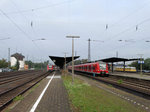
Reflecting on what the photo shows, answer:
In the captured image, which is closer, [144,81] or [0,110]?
[0,110]

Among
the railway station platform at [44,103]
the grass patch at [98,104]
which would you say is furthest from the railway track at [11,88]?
the grass patch at [98,104]

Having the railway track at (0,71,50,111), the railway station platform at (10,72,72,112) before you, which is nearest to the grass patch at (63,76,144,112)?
the railway station platform at (10,72,72,112)

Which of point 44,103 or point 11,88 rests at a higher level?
point 44,103

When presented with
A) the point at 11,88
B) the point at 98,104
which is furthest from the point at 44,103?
the point at 11,88

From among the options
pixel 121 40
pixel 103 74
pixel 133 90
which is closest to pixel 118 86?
pixel 133 90

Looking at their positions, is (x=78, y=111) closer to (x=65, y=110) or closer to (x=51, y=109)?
(x=65, y=110)

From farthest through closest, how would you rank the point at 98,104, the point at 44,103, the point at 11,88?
the point at 11,88
the point at 44,103
the point at 98,104

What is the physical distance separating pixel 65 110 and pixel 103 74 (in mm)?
21867

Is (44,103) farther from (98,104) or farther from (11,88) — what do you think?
(11,88)

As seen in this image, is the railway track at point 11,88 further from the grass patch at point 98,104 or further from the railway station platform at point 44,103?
the grass patch at point 98,104

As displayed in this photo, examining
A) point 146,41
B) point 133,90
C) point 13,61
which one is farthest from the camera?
point 13,61

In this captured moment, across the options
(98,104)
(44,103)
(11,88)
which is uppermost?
(98,104)

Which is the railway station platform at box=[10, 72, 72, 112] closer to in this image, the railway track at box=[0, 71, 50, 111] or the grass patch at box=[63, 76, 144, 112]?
the grass patch at box=[63, 76, 144, 112]

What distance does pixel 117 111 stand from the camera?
584 cm
